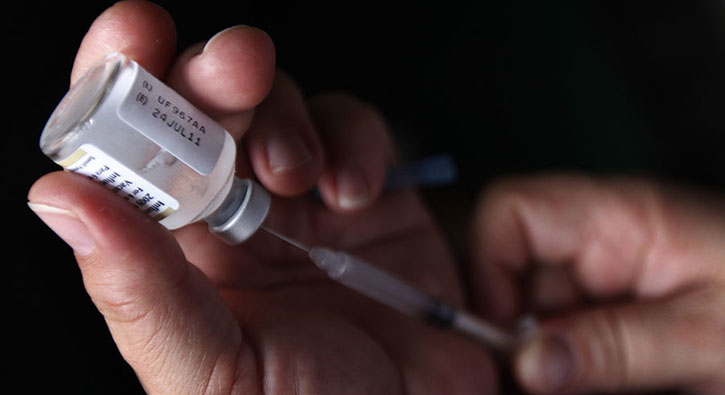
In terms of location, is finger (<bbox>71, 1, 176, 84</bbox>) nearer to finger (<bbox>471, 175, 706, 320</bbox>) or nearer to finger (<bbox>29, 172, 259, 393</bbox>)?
finger (<bbox>29, 172, 259, 393</bbox>)

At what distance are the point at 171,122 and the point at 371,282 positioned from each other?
45 centimetres

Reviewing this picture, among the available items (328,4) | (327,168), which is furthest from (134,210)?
(328,4)

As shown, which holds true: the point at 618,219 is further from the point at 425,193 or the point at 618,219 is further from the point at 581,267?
the point at 425,193

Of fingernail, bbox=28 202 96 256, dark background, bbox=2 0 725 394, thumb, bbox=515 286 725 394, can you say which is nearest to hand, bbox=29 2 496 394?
fingernail, bbox=28 202 96 256

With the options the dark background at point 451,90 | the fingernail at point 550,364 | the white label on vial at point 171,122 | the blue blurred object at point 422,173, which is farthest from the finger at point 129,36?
the fingernail at point 550,364

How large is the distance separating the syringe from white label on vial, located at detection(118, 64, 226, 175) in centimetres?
19

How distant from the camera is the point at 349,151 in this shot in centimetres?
101

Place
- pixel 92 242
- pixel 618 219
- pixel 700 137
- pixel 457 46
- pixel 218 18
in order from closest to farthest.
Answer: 1. pixel 92 242
2. pixel 218 18
3. pixel 618 219
4. pixel 457 46
5. pixel 700 137

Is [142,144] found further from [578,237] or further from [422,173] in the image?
[578,237]

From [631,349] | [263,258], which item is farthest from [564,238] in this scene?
[263,258]

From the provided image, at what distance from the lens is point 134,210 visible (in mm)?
583

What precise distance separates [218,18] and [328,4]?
0.33 meters

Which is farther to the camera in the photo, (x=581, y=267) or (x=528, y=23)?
(x=528, y=23)

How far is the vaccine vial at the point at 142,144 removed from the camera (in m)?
0.54
